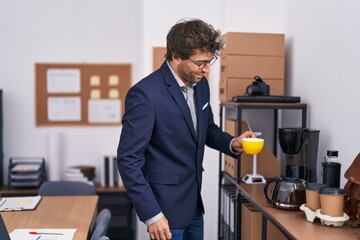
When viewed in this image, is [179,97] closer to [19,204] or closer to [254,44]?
[254,44]

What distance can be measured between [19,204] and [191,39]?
1.56 m

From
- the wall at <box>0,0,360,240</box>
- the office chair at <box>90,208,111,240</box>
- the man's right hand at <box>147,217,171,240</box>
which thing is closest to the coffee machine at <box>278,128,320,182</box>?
the wall at <box>0,0,360,240</box>

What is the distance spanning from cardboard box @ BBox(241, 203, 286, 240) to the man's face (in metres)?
0.87

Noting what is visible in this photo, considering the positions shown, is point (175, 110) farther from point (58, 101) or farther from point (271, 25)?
point (58, 101)

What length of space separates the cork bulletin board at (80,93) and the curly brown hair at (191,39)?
2332 millimetres

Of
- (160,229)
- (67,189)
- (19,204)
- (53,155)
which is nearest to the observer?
(160,229)

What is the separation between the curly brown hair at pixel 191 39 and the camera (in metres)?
1.76

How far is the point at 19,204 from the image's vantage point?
8.26 feet

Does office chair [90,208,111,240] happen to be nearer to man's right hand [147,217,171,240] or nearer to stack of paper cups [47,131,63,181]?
man's right hand [147,217,171,240]

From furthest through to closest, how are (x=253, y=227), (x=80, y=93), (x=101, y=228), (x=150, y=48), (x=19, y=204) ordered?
(x=80, y=93)
(x=150, y=48)
(x=19, y=204)
(x=253, y=227)
(x=101, y=228)

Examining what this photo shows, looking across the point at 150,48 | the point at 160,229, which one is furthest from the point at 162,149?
the point at 150,48

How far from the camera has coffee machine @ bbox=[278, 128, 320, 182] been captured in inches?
86.0

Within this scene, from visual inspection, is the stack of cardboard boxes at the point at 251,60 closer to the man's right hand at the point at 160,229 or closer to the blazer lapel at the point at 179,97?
the blazer lapel at the point at 179,97

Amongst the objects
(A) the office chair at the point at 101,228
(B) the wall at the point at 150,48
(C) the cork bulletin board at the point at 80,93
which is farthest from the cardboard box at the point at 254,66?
(C) the cork bulletin board at the point at 80,93
